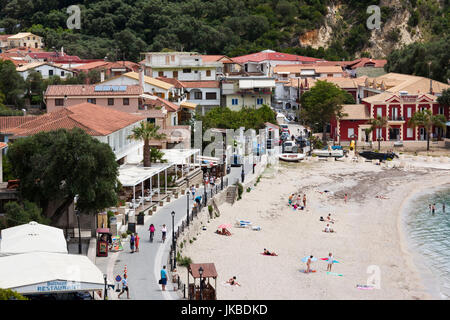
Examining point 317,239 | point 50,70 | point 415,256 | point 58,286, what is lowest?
point 415,256

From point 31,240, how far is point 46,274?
10.8 feet

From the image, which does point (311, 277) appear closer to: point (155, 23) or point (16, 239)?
point (16, 239)

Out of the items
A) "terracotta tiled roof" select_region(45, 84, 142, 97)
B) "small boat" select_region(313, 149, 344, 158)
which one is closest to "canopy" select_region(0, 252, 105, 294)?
"terracotta tiled roof" select_region(45, 84, 142, 97)

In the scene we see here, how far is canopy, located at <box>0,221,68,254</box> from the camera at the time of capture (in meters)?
22.9

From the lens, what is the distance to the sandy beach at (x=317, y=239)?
28359 millimetres

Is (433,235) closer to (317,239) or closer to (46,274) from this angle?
(317,239)

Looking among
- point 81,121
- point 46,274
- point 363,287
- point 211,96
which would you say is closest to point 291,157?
point 211,96

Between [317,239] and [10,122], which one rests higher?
[10,122]

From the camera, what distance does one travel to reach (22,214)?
26.8m

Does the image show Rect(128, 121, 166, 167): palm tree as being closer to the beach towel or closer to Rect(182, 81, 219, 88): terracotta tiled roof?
the beach towel

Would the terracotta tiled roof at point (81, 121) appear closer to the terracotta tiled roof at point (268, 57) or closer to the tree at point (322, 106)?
the tree at point (322, 106)

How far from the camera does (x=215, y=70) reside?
80.2m

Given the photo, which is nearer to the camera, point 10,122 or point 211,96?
point 10,122
